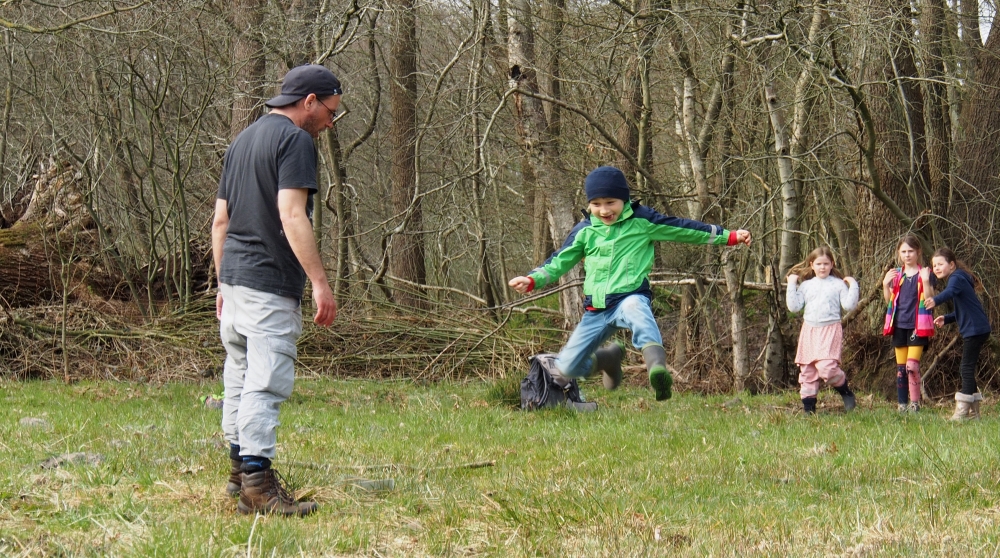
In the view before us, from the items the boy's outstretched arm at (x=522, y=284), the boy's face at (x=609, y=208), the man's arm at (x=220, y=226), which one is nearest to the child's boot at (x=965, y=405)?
the boy's face at (x=609, y=208)

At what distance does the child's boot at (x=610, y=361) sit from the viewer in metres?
6.79

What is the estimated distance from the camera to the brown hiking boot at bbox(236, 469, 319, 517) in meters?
4.31

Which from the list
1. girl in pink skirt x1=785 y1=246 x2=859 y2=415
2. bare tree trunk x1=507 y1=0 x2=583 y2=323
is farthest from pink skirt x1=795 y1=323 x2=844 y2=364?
bare tree trunk x1=507 y1=0 x2=583 y2=323

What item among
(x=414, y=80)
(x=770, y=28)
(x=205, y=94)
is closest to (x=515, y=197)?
(x=414, y=80)

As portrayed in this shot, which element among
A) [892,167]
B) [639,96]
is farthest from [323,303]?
[639,96]

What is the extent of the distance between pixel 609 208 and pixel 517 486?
2.48 metres

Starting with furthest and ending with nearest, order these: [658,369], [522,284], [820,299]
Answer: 1. [820,299]
2. [522,284]
3. [658,369]

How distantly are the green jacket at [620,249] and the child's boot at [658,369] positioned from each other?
25.7 inches

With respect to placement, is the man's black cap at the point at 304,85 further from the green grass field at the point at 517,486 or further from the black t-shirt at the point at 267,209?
the green grass field at the point at 517,486

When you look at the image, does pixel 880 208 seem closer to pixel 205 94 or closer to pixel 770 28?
pixel 770 28

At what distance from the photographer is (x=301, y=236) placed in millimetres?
4285

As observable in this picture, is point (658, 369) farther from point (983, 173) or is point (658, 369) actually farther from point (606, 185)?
point (983, 173)

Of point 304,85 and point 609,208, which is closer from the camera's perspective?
point 304,85

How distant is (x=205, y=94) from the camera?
13.0 m
